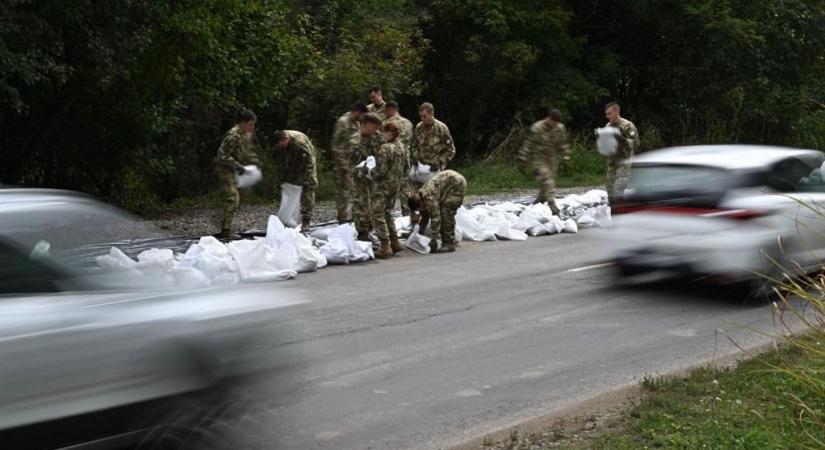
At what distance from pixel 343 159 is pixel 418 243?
7.89 feet

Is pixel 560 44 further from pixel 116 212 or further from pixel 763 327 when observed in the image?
pixel 116 212

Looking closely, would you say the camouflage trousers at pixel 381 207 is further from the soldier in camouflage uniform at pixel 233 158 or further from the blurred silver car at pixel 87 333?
the blurred silver car at pixel 87 333

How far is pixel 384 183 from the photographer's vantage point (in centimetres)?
1382

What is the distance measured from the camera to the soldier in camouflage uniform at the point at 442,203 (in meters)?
14.0

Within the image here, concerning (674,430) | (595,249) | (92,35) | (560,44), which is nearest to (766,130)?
(560,44)

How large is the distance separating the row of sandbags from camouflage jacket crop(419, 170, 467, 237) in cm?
37

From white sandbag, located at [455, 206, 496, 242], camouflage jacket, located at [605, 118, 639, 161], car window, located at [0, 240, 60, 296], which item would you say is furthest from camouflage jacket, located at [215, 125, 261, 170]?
car window, located at [0, 240, 60, 296]

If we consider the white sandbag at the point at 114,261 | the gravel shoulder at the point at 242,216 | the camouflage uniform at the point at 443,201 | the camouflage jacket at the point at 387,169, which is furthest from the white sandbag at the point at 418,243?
the white sandbag at the point at 114,261

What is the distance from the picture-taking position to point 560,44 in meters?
31.7

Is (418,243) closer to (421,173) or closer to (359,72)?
(421,173)

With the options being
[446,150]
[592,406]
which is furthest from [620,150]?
[592,406]

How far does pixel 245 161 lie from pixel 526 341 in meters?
7.26

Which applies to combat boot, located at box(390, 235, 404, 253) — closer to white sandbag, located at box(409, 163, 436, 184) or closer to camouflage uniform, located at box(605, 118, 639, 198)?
white sandbag, located at box(409, 163, 436, 184)

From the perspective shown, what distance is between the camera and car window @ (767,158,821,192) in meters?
10.4
